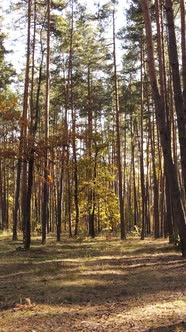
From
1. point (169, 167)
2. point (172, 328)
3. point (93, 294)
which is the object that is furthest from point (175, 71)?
point (172, 328)

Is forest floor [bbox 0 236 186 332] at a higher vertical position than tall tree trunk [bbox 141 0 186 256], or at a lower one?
lower

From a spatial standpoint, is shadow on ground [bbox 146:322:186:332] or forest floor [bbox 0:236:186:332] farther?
forest floor [bbox 0:236:186:332]

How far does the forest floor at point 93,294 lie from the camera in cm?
625

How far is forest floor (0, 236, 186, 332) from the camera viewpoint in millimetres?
6250

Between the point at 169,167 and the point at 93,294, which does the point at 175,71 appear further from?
the point at 93,294

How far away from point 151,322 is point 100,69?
2435 centimetres

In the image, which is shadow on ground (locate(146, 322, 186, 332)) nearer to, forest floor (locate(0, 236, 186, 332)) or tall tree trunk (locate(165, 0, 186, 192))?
forest floor (locate(0, 236, 186, 332))

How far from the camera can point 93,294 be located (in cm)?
834

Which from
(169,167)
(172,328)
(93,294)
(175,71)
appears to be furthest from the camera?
(169,167)

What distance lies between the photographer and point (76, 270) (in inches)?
448

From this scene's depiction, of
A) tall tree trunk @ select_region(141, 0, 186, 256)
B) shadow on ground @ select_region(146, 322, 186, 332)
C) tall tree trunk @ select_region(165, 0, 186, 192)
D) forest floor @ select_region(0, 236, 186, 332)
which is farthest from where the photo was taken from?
tall tree trunk @ select_region(141, 0, 186, 256)

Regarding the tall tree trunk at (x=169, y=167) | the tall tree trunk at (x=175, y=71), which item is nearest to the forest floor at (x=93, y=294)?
the tall tree trunk at (x=169, y=167)

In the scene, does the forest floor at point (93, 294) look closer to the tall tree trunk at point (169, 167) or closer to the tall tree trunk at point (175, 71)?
the tall tree trunk at point (169, 167)

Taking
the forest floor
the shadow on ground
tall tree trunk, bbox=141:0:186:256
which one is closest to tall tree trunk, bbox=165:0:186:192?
tall tree trunk, bbox=141:0:186:256
